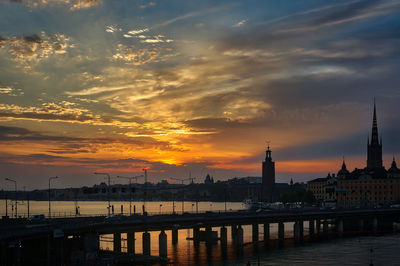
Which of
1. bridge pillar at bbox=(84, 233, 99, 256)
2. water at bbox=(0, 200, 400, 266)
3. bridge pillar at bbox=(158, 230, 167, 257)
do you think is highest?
bridge pillar at bbox=(84, 233, 99, 256)

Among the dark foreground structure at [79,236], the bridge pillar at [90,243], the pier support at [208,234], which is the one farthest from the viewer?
the pier support at [208,234]

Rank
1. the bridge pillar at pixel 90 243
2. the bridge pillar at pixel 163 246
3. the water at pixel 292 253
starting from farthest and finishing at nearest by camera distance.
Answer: the bridge pillar at pixel 163 246
the water at pixel 292 253
the bridge pillar at pixel 90 243

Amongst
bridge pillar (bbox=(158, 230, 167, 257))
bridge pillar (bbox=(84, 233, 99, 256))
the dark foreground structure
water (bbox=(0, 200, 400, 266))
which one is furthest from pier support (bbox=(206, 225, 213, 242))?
bridge pillar (bbox=(84, 233, 99, 256))

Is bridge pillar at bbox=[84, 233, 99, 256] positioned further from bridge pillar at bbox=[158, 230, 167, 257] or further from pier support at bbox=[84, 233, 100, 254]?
bridge pillar at bbox=[158, 230, 167, 257]

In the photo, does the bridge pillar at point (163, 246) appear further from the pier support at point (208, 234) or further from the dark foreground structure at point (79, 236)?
the pier support at point (208, 234)

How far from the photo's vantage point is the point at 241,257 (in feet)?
415

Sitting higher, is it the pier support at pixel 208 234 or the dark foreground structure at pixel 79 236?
the dark foreground structure at pixel 79 236

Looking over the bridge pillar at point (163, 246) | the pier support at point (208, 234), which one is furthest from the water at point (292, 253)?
the pier support at point (208, 234)

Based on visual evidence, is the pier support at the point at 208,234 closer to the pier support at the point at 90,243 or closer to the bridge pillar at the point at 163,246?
the bridge pillar at the point at 163,246

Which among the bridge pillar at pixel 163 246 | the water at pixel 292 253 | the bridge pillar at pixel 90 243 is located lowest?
the water at pixel 292 253

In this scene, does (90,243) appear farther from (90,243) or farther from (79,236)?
(79,236)

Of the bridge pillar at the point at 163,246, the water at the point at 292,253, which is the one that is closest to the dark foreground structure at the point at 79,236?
the bridge pillar at the point at 163,246

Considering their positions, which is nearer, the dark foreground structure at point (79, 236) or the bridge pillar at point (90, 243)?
the dark foreground structure at point (79, 236)

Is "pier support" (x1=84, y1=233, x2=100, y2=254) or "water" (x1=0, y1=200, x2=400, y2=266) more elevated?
"pier support" (x1=84, y1=233, x2=100, y2=254)
